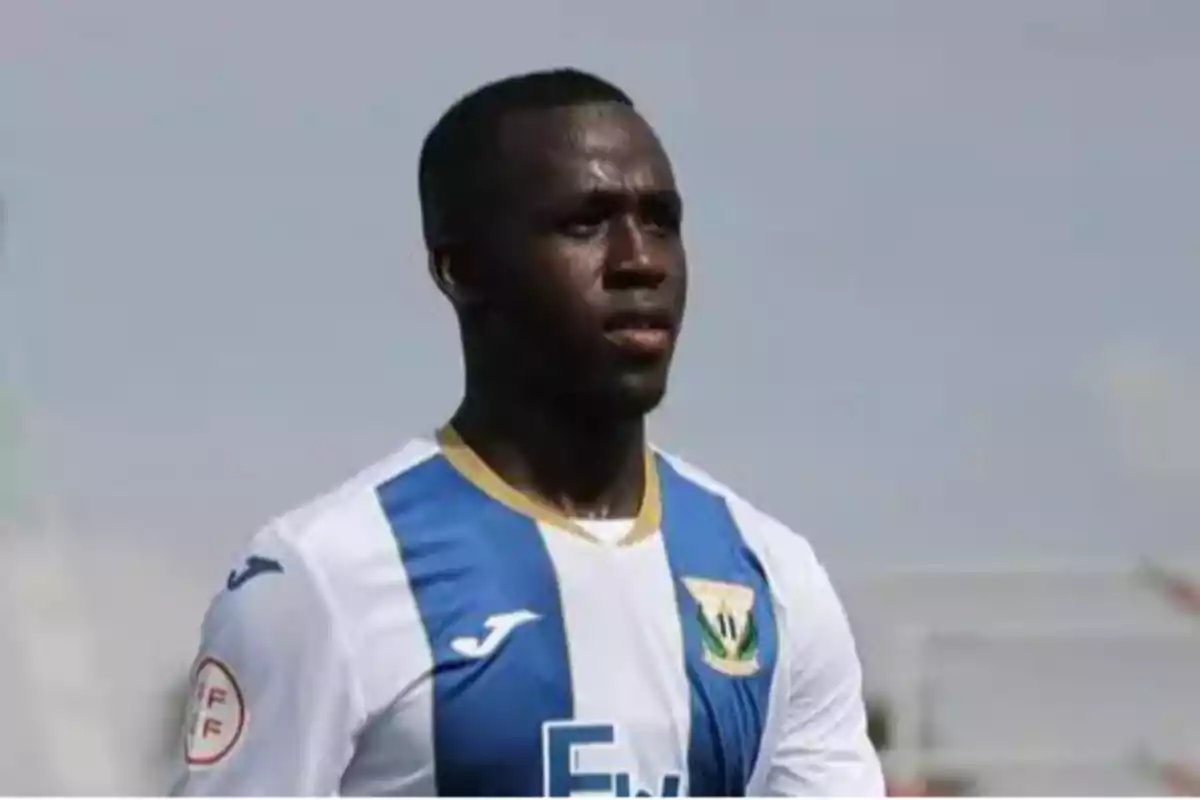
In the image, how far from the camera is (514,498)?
147 centimetres

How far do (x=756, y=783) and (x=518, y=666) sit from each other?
0.20 m

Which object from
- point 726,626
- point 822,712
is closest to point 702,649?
point 726,626

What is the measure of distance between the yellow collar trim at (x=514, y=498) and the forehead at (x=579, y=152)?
17 centimetres

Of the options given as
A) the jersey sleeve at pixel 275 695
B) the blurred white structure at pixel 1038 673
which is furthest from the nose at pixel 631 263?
the blurred white structure at pixel 1038 673

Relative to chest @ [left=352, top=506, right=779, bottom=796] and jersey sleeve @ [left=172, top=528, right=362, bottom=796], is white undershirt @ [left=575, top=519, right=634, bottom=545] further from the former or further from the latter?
jersey sleeve @ [left=172, top=528, right=362, bottom=796]

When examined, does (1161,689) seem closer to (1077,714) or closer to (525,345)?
(1077,714)

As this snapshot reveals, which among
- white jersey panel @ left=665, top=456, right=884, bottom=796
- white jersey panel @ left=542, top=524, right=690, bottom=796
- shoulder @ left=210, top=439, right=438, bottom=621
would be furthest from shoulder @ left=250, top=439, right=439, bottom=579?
white jersey panel @ left=665, top=456, right=884, bottom=796

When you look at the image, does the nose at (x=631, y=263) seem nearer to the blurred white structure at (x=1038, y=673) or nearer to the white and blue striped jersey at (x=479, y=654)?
the white and blue striped jersey at (x=479, y=654)

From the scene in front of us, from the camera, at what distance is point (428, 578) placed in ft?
4.70

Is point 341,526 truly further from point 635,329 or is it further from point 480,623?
point 635,329

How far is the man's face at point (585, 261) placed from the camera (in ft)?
4.68

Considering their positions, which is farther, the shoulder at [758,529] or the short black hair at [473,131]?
the shoulder at [758,529]

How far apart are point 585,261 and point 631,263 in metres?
0.03

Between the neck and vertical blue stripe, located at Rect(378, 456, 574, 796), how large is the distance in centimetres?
3
